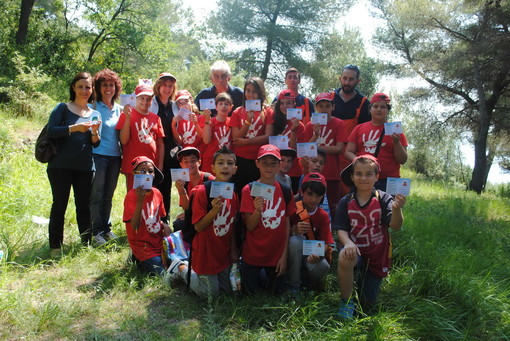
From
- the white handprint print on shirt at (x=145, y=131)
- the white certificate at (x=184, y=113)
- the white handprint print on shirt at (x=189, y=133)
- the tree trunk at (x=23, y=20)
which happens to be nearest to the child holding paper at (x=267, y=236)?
the white certificate at (x=184, y=113)

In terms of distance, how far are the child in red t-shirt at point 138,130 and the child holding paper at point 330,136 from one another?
1894 mm

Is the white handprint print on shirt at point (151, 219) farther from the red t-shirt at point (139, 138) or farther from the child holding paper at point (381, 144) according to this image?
the child holding paper at point (381, 144)

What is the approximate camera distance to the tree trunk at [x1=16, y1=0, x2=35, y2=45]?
1300cm

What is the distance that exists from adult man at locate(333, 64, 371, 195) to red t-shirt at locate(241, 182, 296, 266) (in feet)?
5.29

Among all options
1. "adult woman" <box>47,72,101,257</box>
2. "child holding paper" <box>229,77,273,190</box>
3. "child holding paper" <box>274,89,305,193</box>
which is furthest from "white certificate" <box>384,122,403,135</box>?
"adult woman" <box>47,72,101,257</box>

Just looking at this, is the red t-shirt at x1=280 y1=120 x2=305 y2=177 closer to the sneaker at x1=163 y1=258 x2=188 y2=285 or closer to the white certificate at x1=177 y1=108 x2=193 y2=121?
the white certificate at x1=177 y1=108 x2=193 y2=121

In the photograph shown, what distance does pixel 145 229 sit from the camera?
410 cm

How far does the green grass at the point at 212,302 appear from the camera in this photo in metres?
2.92

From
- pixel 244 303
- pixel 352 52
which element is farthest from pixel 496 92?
pixel 244 303

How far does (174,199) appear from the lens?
7336 millimetres

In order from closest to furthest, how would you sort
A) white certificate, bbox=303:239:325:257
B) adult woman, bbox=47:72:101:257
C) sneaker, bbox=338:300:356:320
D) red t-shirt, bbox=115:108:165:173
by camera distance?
sneaker, bbox=338:300:356:320, white certificate, bbox=303:239:325:257, adult woman, bbox=47:72:101:257, red t-shirt, bbox=115:108:165:173

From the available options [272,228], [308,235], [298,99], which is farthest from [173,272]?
[298,99]

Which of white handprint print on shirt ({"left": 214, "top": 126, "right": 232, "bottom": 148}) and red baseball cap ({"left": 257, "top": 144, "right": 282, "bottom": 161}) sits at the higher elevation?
white handprint print on shirt ({"left": 214, "top": 126, "right": 232, "bottom": 148})

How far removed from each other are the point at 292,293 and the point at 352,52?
21.8 m
